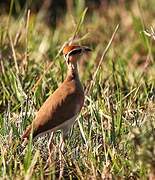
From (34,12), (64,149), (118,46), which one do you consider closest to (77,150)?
(64,149)

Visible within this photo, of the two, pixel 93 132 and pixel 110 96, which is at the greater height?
pixel 110 96

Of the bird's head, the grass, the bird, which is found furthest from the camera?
the bird's head

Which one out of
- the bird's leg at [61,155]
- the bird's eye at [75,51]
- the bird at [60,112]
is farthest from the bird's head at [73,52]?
the bird's leg at [61,155]

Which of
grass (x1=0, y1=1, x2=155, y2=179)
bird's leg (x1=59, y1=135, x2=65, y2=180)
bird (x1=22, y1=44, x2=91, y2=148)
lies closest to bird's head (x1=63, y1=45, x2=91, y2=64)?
bird (x1=22, y1=44, x2=91, y2=148)

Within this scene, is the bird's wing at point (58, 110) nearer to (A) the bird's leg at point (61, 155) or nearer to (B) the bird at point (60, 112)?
(B) the bird at point (60, 112)

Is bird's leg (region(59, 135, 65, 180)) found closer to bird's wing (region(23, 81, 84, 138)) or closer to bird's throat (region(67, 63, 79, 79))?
bird's wing (region(23, 81, 84, 138))

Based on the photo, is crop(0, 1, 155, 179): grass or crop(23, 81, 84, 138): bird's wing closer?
crop(0, 1, 155, 179): grass

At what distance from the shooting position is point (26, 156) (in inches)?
152

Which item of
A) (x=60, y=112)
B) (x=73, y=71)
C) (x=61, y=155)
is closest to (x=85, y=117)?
(x=73, y=71)

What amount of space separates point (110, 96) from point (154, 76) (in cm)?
68

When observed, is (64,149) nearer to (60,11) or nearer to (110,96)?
(110,96)

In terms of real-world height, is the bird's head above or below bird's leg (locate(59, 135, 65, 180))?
above

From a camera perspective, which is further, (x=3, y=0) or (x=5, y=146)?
(x=3, y=0)

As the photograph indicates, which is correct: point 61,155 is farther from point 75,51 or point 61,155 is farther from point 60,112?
point 75,51
